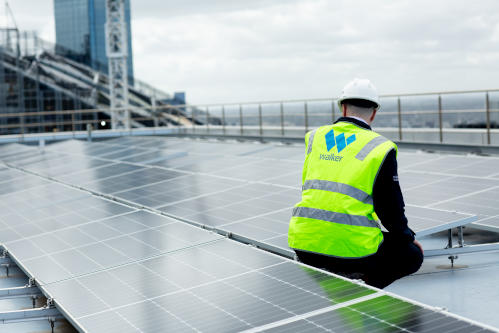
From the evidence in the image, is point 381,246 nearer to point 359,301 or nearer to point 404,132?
point 359,301

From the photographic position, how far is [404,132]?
58.5 feet

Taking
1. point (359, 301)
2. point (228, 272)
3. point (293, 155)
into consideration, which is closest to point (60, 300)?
point (228, 272)

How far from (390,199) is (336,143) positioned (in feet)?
1.48

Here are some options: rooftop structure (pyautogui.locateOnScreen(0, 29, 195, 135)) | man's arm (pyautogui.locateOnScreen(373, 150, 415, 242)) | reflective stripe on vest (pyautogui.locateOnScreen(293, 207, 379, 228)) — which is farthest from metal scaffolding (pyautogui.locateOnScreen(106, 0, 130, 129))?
man's arm (pyautogui.locateOnScreen(373, 150, 415, 242))

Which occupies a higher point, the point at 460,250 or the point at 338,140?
the point at 338,140

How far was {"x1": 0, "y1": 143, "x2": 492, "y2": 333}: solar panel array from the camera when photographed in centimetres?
307

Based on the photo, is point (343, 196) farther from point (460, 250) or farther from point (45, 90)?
point (45, 90)

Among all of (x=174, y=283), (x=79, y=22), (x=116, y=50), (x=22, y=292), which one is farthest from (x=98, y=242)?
(x=79, y=22)

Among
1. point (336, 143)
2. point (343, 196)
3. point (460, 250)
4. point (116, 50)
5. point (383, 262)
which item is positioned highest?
point (116, 50)

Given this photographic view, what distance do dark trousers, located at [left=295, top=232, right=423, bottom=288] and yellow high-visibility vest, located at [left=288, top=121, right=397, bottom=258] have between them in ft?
0.21

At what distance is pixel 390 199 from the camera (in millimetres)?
3750

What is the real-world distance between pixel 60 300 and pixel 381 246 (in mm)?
1884

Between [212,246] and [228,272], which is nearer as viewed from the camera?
[228,272]

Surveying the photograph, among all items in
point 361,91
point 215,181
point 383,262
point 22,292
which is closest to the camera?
point 383,262
